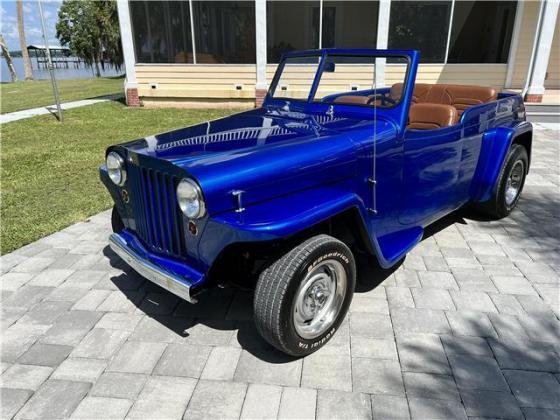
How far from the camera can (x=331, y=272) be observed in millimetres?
2496

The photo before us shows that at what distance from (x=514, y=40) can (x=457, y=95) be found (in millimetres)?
7371

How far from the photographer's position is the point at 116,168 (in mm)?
2646

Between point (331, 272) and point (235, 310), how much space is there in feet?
2.58

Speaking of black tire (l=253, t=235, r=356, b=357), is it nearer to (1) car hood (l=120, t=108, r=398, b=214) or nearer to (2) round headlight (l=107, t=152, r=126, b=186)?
(1) car hood (l=120, t=108, r=398, b=214)

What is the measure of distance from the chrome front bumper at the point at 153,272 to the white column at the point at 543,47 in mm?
10211

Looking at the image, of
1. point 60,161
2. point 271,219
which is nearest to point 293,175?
point 271,219

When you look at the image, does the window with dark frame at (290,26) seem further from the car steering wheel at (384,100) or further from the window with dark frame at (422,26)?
the car steering wheel at (384,100)

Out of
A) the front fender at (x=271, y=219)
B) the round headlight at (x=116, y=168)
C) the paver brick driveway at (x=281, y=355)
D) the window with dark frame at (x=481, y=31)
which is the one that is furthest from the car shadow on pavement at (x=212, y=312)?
the window with dark frame at (x=481, y=31)

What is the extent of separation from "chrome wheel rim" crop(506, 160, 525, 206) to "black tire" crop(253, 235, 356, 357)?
9.59ft

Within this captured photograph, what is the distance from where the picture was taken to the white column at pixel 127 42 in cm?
1031

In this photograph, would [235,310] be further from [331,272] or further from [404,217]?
[404,217]

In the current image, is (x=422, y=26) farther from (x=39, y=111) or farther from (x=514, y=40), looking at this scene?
(x=39, y=111)

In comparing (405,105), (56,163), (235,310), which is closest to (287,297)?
(235,310)

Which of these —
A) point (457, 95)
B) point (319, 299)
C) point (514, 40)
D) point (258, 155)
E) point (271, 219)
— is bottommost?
point (319, 299)
